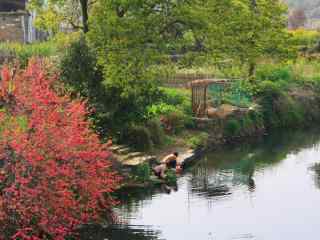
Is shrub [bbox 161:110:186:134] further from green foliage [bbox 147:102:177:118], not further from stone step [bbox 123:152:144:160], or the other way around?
stone step [bbox 123:152:144:160]

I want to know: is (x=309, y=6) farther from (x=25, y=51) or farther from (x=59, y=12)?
(x=59, y=12)

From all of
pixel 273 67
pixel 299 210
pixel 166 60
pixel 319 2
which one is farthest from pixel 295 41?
pixel 319 2

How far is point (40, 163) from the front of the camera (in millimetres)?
14078

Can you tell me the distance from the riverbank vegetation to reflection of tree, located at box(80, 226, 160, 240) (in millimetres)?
364

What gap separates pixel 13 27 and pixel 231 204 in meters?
21.7

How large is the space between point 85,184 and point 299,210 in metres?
7.19

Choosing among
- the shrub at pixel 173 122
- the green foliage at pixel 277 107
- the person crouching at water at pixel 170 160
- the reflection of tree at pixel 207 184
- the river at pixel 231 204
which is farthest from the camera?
the green foliage at pixel 277 107

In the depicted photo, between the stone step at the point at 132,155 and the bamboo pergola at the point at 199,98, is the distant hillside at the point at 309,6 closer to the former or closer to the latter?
the bamboo pergola at the point at 199,98

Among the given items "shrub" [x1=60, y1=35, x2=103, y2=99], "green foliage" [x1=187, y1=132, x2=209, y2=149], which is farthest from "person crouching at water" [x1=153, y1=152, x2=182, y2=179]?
"shrub" [x1=60, y1=35, x2=103, y2=99]

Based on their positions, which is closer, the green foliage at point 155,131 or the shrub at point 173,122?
the green foliage at point 155,131

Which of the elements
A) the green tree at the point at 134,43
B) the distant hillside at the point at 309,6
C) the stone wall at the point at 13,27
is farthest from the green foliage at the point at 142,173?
the distant hillside at the point at 309,6

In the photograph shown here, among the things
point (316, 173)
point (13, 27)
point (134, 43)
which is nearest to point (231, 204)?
point (316, 173)

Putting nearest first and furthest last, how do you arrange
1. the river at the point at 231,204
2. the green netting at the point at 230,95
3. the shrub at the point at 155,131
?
the river at the point at 231,204
the shrub at the point at 155,131
the green netting at the point at 230,95

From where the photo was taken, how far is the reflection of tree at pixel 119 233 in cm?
1680
